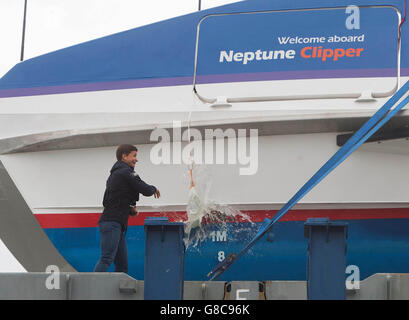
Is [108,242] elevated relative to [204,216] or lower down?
lower down

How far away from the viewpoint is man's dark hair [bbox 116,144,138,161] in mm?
4137

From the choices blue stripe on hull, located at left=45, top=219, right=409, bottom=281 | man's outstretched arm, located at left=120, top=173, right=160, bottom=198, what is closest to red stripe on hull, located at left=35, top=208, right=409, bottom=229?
blue stripe on hull, located at left=45, top=219, right=409, bottom=281

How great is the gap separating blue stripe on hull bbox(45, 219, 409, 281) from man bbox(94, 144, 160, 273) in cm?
45

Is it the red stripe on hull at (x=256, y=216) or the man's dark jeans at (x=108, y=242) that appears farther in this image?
the red stripe on hull at (x=256, y=216)

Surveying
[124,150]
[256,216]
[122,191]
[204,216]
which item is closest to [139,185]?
[122,191]

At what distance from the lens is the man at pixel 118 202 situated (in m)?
3.93

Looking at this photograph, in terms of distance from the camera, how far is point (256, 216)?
4.26 meters

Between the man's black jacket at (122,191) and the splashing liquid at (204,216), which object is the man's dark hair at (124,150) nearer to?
the man's black jacket at (122,191)

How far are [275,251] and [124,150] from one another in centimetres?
124

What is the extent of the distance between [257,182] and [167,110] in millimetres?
813

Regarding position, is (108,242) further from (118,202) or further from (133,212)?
(133,212)

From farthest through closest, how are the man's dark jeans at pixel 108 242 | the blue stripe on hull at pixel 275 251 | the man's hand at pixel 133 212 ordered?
the man's hand at pixel 133 212, the blue stripe on hull at pixel 275 251, the man's dark jeans at pixel 108 242

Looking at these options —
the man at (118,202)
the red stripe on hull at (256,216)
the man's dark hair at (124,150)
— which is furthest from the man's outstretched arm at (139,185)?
the red stripe on hull at (256,216)

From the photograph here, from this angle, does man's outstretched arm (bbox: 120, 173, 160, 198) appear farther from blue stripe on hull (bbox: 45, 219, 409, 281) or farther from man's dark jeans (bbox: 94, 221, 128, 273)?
blue stripe on hull (bbox: 45, 219, 409, 281)
